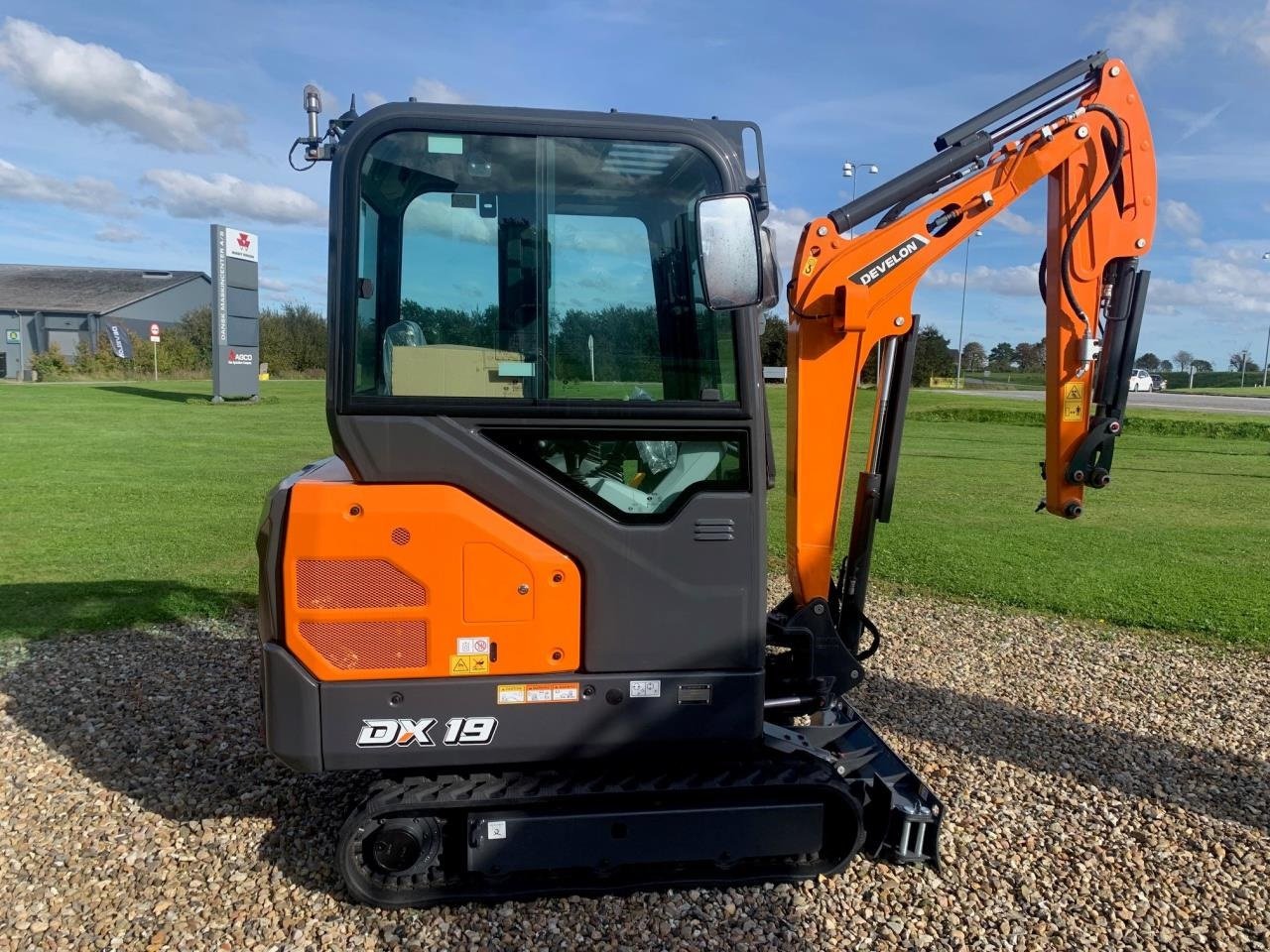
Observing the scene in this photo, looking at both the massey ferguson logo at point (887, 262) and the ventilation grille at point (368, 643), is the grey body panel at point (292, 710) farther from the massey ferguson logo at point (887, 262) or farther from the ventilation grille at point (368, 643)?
the massey ferguson logo at point (887, 262)

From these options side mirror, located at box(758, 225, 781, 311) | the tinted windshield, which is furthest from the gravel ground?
side mirror, located at box(758, 225, 781, 311)

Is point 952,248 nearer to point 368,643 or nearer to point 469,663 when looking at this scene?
point 469,663

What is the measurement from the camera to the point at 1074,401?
14.6 feet

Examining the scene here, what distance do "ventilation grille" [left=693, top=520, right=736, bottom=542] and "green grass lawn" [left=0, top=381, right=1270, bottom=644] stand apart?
18.2 ft

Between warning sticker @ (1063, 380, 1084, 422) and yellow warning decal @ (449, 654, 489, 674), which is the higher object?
warning sticker @ (1063, 380, 1084, 422)

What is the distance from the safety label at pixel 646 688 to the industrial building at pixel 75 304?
2420 inches

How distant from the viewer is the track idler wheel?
11.7 ft

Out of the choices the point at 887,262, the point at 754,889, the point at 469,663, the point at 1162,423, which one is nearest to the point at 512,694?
the point at 469,663

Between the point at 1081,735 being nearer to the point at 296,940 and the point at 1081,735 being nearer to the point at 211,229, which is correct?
the point at 296,940

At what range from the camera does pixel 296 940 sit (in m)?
3.46

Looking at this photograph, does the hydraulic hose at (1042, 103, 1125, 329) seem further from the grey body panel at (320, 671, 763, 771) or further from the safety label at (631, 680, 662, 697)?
the safety label at (631, 680, 662, 697)

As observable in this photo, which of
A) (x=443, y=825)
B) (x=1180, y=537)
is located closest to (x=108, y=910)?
(x=443, y=825)

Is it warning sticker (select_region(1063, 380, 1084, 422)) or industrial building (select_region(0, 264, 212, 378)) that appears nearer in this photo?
warning sticker (select_region(1063, 380, 1084, 422))

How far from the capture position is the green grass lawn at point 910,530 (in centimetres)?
812
